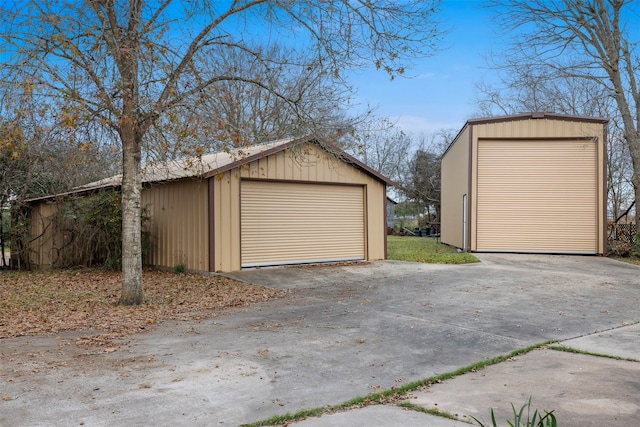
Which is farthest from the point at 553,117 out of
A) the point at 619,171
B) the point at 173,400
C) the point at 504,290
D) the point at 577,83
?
the point at 173,400

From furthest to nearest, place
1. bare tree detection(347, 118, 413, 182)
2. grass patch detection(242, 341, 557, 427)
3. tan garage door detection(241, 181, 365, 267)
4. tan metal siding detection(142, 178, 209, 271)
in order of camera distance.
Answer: bare tree detection(347, 118, 413, 182) → tan garage door detection(241, 181, 365, 267) → tan metal siding detection(142, 178, 209, 271) → grass patch detection(242, 341, 557, 427)

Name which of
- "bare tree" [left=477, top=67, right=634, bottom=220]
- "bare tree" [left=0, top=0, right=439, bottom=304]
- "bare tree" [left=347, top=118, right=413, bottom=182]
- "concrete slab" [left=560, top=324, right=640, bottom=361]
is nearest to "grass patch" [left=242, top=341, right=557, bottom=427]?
"concrete slab" [left=560, top=324, right=640, bottom=361]

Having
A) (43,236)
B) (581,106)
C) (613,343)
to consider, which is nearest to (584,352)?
(613,343)

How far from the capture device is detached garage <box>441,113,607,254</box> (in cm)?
1691

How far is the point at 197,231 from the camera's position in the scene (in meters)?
12.8

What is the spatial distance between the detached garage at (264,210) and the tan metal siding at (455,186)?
406cm

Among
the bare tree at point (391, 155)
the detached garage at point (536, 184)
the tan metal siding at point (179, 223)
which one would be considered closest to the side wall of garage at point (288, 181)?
the tan metal siding at point (179, 223)

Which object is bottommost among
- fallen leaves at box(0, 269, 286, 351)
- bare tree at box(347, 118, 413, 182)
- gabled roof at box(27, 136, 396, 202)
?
fallen leaves at box(0, 269, 286, 351)

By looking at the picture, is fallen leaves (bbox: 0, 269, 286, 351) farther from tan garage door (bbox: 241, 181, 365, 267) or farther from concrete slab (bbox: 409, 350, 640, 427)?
concrete slab (bbox: 409, 350, 640, 427)

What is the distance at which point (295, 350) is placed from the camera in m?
5.61

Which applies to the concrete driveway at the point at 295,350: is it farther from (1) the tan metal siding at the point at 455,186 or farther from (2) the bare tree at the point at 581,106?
(2) the bare tree at the point at 581,106

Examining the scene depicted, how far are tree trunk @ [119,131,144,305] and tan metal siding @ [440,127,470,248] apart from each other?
12.0 metres

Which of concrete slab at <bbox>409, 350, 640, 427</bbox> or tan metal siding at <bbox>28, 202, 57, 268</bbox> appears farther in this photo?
tan metal siding at <bbox>28, 202, 57, 268</bbox>

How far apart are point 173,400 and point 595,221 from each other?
1627cm
